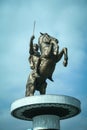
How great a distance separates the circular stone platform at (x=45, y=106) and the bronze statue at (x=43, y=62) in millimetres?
1564

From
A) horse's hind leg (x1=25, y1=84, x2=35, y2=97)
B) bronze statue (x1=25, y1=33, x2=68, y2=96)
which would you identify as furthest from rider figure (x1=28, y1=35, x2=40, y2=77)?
horse's hind leg (x1=25, y1=84, x2=35, y2=97)

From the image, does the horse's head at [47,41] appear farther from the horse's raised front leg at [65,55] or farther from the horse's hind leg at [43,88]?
the horse's hind leg at [43,88]

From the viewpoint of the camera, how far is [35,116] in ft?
78.2

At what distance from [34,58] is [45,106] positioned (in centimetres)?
441

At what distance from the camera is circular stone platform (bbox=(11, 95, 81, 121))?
71.5 ft

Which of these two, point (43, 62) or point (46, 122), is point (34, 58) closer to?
point (43, 62)

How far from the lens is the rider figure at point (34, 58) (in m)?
24.3

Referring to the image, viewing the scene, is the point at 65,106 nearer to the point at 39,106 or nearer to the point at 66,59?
the point at 39,106

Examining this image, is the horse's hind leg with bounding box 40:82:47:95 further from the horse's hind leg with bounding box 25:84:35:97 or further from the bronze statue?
the horse's hind leg with bounding box 25:84:35:97

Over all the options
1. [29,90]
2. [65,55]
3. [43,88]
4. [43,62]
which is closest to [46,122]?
[29,90]

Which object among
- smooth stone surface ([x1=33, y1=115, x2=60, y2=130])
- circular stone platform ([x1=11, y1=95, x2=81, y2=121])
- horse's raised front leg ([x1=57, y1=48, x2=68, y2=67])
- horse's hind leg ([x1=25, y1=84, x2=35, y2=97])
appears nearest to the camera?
circular stone platform ([x1=11, y1=95, x2=81, y2=121])

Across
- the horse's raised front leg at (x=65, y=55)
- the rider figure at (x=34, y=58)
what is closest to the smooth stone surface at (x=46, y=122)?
the rider figure at (x=34, y=58)

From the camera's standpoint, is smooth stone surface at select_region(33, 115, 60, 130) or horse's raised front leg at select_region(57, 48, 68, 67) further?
horse's raised front leg at select_region(57, 48, 68, 67)

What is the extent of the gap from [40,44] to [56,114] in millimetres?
5274
